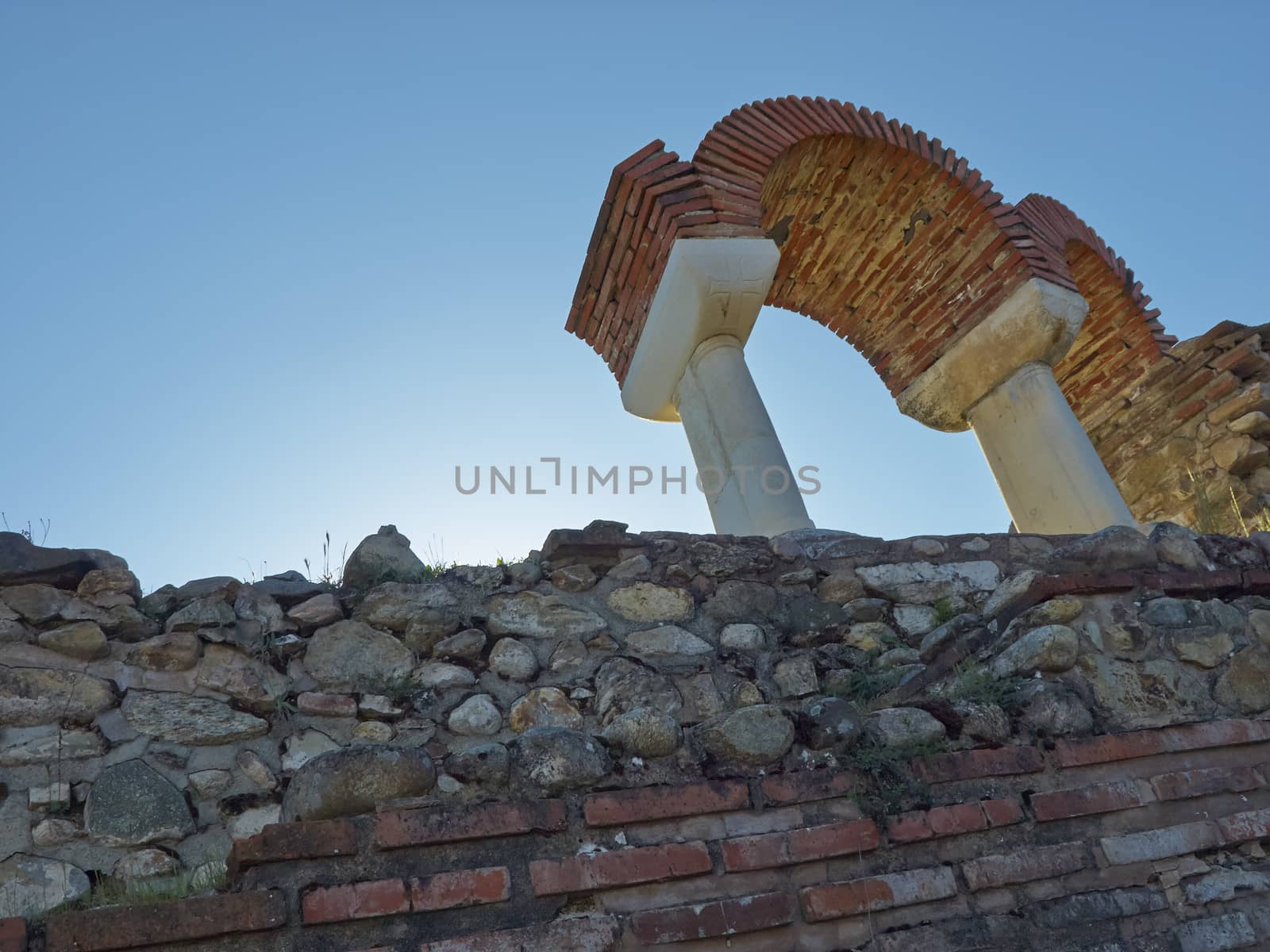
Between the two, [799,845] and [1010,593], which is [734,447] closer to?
[1010,593]

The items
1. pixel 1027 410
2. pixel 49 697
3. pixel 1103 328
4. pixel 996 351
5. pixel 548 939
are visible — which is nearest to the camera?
pixel 548 939

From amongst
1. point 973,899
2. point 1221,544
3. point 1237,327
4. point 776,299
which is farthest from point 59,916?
point 1237,327

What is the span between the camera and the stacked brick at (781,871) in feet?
5.84

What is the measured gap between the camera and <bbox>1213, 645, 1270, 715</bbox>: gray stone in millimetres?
2572

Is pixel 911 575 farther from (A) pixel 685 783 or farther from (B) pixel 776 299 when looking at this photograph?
(B) pixel 776 299

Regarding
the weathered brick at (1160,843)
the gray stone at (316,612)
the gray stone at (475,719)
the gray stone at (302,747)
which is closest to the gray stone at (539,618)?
the gray stone at (475,719)

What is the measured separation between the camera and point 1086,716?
239 cm

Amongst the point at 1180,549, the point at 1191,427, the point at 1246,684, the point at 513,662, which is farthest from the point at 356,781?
the point at 1191,427

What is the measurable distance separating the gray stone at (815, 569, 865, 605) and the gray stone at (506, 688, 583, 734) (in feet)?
2.93

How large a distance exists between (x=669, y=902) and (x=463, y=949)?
0.39m

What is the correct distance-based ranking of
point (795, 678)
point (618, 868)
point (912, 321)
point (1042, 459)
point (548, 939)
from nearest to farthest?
point (548, 939) < point (618, 868) < point (795, 678) < point (1042, 459) < point (912, 321)

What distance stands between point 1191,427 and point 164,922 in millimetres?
5659

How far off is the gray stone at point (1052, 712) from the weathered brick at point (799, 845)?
55 centimetres

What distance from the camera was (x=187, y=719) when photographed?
2377 mm
